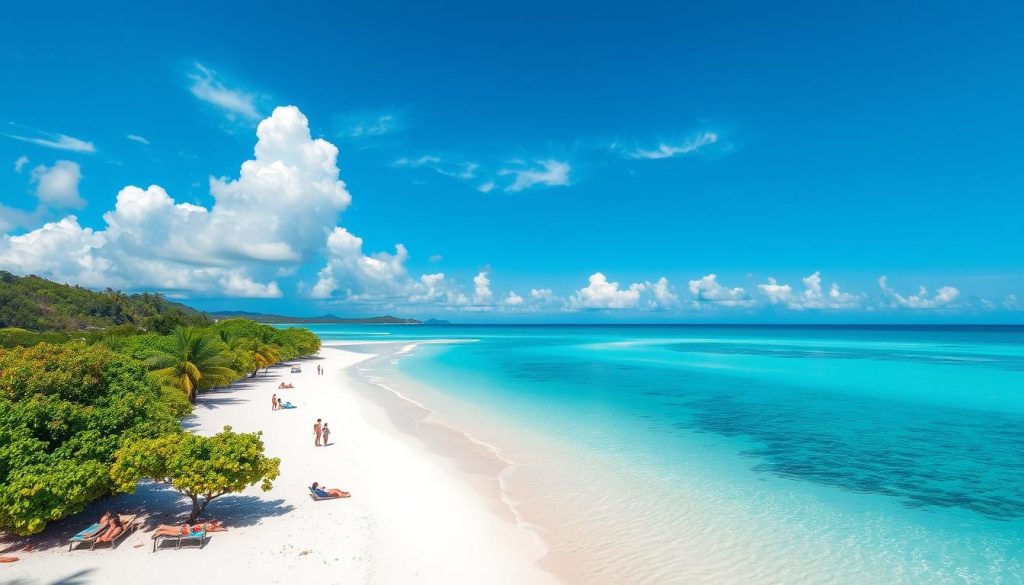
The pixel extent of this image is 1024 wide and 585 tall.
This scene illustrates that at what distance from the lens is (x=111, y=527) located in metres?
10.6

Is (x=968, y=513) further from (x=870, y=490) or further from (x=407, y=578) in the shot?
(x=407, y=578)

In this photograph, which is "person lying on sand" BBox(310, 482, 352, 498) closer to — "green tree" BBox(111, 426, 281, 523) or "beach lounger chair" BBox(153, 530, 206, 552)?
"green tree" BBox(111, 426, 281, 523)

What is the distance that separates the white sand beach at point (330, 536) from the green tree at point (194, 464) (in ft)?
4.11

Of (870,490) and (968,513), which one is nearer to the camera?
(968,513)

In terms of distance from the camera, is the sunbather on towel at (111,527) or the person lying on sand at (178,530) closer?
the sunbather on towel at (111,527)

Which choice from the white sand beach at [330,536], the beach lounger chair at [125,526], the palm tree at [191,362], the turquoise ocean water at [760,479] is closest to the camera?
the white sand beach at [330,536]

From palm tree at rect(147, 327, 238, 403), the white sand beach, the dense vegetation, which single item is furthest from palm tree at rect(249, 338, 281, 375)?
the dense vegetation

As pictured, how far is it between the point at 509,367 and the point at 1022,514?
4546 centimetres

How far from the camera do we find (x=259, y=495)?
13.8m

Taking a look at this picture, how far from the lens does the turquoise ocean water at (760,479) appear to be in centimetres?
1117

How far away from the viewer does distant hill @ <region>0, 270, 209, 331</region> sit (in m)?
71.1

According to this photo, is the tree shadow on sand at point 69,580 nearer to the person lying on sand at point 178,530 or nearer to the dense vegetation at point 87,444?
the dense vegetation at point 87,444

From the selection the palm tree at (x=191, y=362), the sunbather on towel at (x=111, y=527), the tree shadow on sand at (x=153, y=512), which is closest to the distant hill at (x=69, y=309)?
the palm tree at (x=191, y=362)

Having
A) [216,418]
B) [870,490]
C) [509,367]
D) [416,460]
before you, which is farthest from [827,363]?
[216,418]
